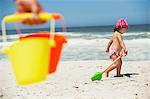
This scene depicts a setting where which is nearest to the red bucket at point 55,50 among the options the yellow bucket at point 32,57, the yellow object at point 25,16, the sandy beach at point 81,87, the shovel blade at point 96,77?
the yellow bucket at point 32,57

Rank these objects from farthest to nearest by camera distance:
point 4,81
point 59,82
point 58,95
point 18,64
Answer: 1. point 4,81
2. point 59,82
3. point 58,95
4. point 18,64

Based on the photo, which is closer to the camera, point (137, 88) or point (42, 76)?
point (42, 76)

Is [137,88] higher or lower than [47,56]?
lower

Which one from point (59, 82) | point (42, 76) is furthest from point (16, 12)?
point (59, 82)

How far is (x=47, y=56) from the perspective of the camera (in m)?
1.89

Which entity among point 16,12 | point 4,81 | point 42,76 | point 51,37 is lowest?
point 4,81

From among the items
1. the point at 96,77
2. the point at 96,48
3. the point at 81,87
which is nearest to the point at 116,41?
the point at 96,77

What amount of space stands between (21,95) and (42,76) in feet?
13.7

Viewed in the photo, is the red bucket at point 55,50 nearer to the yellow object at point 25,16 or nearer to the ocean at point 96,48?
the ocean at point 96,48

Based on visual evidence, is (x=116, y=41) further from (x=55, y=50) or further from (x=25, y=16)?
(x=25, y=16)

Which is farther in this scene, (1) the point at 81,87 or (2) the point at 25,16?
(1) the point at 81,87

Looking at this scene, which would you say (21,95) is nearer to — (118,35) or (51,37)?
(118,35)

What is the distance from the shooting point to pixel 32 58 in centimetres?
188

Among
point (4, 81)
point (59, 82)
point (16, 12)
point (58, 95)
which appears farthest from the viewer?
point (4, 81)
